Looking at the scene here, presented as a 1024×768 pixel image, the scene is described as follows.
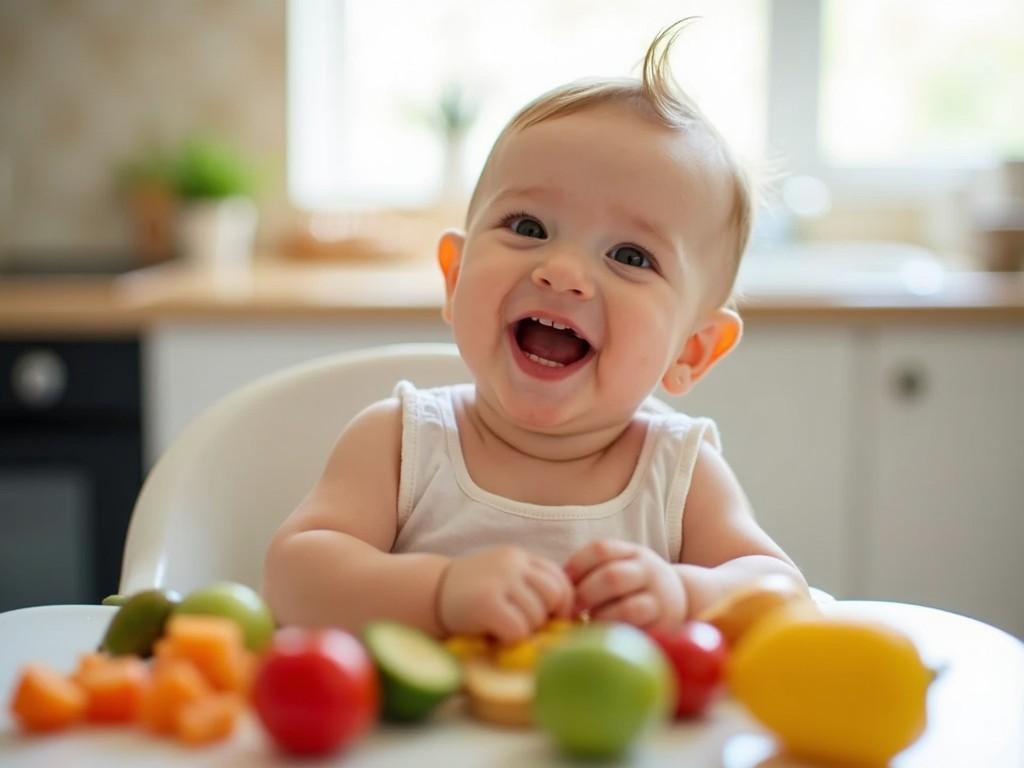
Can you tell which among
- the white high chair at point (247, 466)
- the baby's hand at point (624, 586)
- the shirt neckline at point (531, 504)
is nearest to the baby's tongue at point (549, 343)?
the shirt neckline at point (531, 504)

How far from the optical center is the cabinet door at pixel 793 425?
81.7 inches

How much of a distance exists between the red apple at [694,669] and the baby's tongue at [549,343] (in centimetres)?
39

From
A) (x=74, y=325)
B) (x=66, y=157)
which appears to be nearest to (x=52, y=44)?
(x=66, y=157)

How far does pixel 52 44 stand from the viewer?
109 inches

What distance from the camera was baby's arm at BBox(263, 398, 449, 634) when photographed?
0.80 metres

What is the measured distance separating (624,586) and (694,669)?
0.16m

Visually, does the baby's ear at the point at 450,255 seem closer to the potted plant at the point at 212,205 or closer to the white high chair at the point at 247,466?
the white high chair at the point at 247,466

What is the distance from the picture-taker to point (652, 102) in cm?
98

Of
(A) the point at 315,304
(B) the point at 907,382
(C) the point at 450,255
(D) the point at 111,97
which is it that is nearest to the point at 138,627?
(C) the point at 450,255

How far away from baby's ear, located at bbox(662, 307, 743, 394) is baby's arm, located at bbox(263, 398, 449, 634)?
0.24 metres

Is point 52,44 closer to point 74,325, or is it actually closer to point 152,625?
point 74,325

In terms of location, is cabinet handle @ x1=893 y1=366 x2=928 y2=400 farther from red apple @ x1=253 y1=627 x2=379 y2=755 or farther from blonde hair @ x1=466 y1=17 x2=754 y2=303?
red apple @ x1=253 y1=627 x2=379 y2=755

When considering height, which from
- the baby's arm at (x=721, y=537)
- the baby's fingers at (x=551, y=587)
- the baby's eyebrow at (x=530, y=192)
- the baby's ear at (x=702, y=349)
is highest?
the baby's eyebrow at (x=530, y=192)

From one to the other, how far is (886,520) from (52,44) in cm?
199
